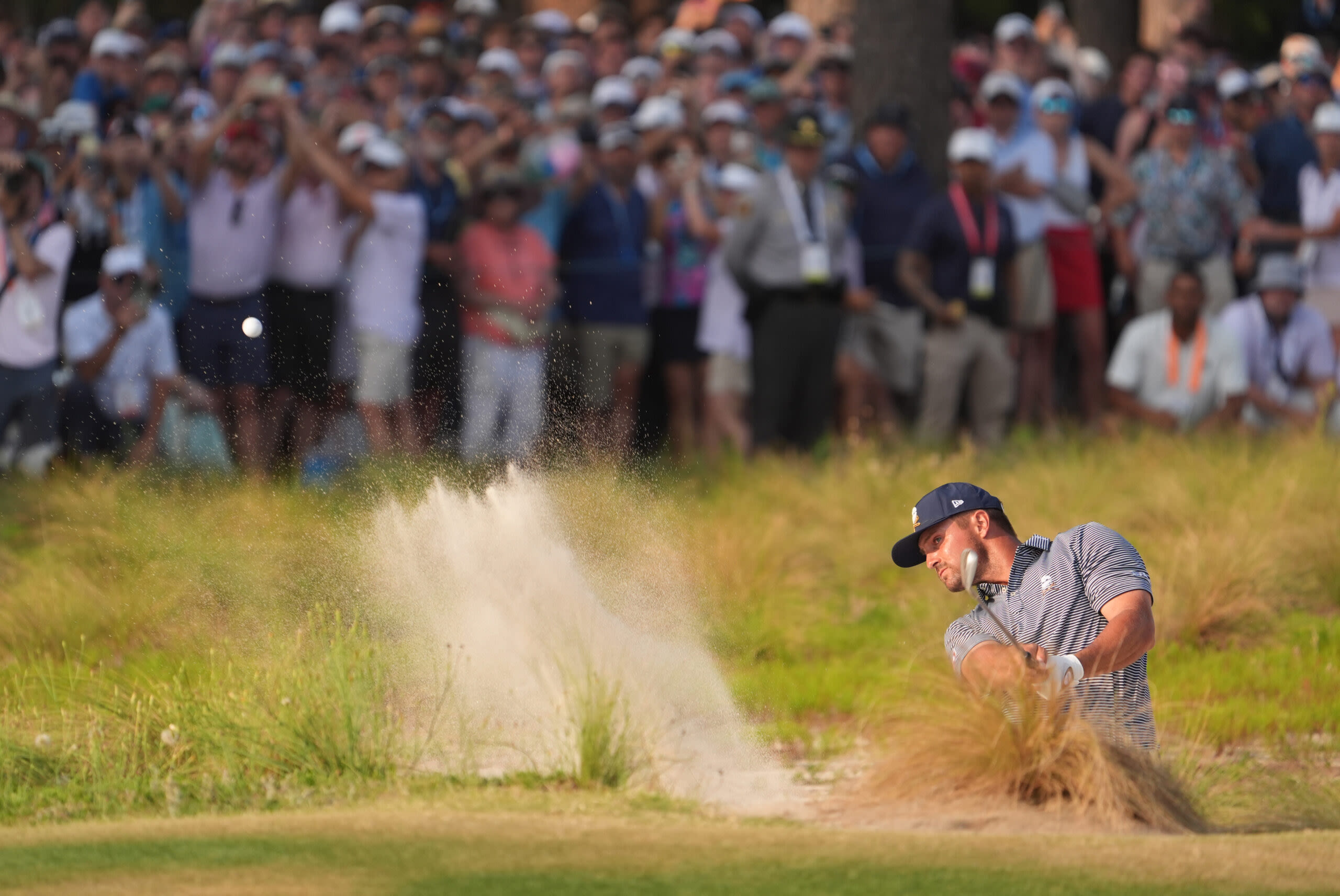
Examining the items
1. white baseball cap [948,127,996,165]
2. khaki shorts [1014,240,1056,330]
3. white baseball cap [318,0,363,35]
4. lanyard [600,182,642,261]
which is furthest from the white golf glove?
white baseball cap [318,0,363,35]

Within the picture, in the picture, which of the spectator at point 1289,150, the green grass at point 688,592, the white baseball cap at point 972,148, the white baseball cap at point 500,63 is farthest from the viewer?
the white baseball cap at point 500,63

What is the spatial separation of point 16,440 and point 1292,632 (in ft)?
23.2

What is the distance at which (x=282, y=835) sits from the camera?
5.80 metres

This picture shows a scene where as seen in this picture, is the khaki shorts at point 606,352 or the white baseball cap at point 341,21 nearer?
the khaki shorts at point 606,352

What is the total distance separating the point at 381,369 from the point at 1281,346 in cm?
567

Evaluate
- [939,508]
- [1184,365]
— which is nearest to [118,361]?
[1184,365]

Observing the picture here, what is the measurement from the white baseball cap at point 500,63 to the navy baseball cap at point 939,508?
9026 mm

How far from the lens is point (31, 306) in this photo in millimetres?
12094

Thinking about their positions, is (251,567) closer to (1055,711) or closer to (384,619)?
(384,619)

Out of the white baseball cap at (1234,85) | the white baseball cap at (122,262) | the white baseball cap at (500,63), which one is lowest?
the white baseball cap at (122,262)

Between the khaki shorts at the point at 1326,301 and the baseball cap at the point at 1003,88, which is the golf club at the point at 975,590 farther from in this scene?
the khaki shorts at the point at 1326,301

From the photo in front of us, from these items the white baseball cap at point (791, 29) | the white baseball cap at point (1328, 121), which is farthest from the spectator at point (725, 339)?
the white baseball cap at point (1328, 121)

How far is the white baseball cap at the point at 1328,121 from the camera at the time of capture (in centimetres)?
1458

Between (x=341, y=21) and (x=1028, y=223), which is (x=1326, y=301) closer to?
(x=1028, y=223)
